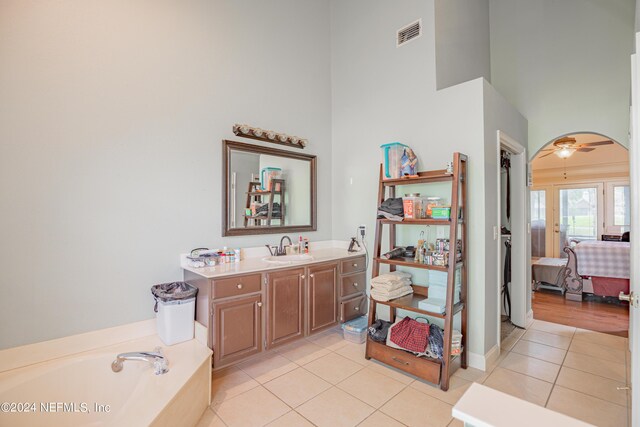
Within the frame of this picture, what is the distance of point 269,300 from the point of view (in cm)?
273

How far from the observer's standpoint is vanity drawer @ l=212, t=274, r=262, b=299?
7.91 ft

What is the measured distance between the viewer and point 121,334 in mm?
2445

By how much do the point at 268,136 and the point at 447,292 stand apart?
239 cm

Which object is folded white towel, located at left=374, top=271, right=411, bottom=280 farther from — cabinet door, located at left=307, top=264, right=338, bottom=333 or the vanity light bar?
the vanity light bar

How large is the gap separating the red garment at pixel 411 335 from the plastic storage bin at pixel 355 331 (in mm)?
569

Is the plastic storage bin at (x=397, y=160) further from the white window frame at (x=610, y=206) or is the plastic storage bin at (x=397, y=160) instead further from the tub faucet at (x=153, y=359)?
the white window frame at (x=610, y=206)

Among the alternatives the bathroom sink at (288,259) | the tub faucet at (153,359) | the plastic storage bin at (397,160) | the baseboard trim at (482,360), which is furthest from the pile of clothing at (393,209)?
the tub faucet at (153,359)

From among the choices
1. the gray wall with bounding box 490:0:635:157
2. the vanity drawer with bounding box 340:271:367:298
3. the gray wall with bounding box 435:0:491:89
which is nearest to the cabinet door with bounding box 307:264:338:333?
the vanity drawer with bounding box 340:271:367:298

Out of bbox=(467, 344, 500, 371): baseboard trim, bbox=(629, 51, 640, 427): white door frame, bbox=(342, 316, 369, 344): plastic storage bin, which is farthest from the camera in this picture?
bbox=(342, 316, 369, 344): plastic storage bin

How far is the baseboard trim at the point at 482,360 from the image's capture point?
2.64 meters

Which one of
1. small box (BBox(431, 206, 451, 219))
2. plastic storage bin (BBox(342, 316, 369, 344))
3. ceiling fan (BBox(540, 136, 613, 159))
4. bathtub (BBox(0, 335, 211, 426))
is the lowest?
plastic storage bin (BBox(342, 316, 369, 344))

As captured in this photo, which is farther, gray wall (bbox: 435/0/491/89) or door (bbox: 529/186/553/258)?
door (bbox: 529/186/553/258)

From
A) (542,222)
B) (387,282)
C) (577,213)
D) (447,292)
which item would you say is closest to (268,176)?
(387,282)

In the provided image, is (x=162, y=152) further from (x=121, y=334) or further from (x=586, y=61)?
(x=586, y=61)
